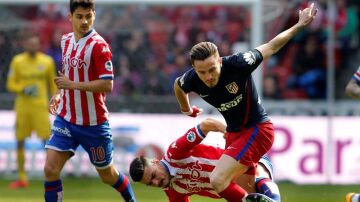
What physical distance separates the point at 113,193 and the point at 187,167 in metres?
4.56

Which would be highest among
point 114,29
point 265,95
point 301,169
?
point 114,29

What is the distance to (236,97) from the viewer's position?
888cm

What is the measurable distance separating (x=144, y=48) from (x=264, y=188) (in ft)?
26.3

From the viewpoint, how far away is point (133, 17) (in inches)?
653

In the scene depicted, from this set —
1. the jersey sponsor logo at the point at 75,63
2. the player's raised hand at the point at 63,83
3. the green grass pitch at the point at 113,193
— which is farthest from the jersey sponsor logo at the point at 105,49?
the green grass pitch at the point at 113,193

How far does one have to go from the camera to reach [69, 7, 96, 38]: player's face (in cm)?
941

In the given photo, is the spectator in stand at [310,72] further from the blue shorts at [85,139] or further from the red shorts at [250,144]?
the red shorts at [250,144]

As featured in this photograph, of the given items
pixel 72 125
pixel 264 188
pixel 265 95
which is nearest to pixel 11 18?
pixel 265 95

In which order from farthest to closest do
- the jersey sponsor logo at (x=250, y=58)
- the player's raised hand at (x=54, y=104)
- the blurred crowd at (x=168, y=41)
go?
the blurred crowd at (x=168, y=41) → the player's raised hand at (x=54, y=104) → the jersey sponsor logo at (x=250, y=58)

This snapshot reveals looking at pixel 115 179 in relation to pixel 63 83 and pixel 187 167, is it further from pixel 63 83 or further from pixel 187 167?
pixel 63 83

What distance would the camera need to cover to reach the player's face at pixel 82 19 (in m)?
9.41

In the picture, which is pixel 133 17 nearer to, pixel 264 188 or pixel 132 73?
pixel 132 73

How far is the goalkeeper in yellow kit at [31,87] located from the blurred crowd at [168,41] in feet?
5.28

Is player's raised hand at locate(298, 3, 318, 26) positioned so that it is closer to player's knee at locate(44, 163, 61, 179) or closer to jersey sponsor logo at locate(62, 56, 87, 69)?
jersey sponsor logo at locate(62, 56, 87, 69)
